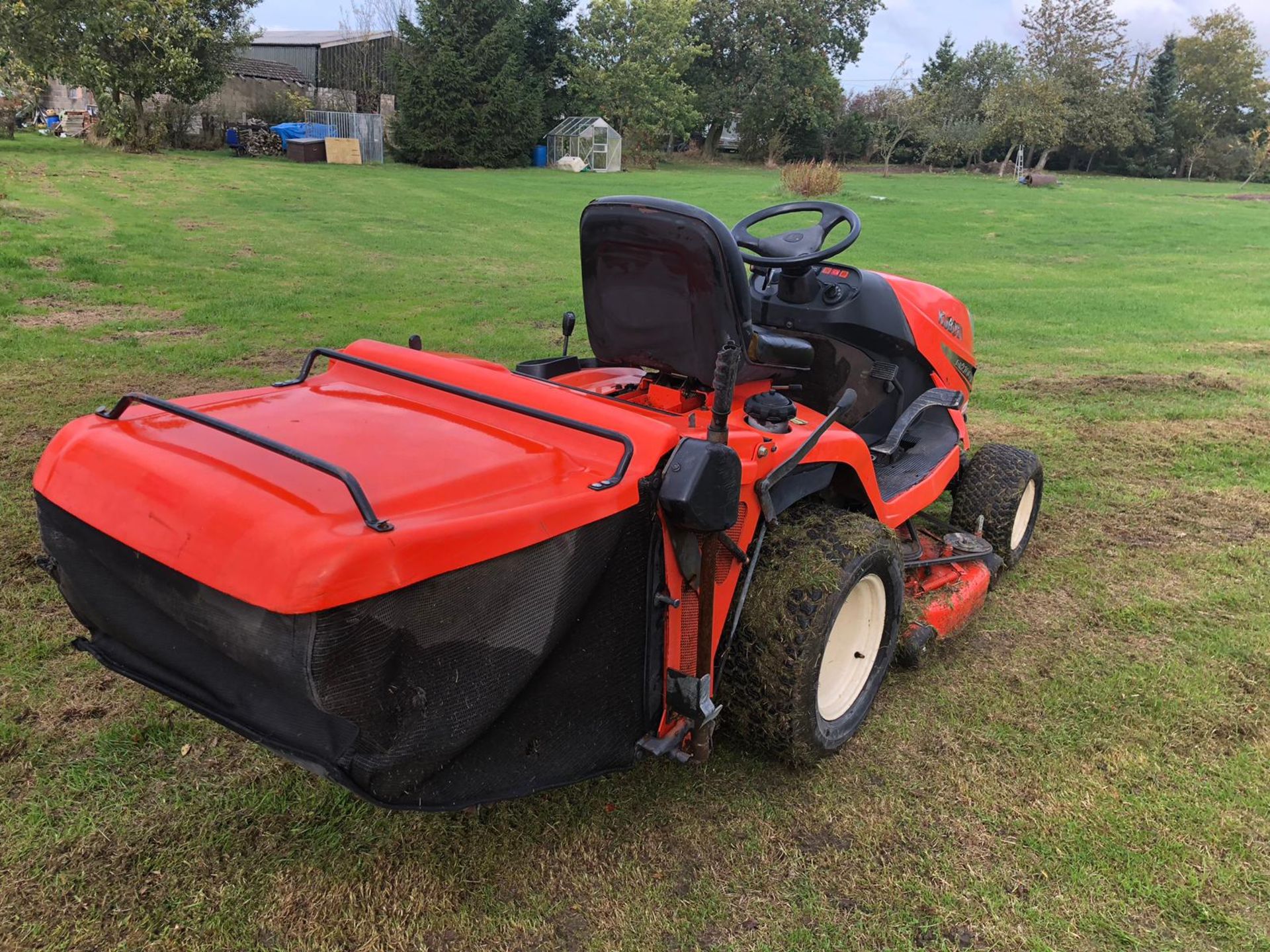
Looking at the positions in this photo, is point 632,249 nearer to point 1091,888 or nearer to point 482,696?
point 482,696

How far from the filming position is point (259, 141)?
1155 inches

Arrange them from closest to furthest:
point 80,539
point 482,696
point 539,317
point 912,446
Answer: point 482,696
point 80,539
point 912,446
point 539,317

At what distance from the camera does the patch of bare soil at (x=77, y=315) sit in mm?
7383

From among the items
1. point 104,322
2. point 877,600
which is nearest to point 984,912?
point 877,600

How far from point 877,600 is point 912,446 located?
1239mm

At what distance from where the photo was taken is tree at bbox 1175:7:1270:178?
50.1 metres

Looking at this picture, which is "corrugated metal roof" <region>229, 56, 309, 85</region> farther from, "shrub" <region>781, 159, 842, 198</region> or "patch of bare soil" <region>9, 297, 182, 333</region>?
"patch of bare soil" <region>9, 297, 182, 333</region>

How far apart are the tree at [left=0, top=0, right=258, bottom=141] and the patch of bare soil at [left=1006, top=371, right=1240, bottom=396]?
25080 millimetres

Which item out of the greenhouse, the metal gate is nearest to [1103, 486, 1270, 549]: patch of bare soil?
the metal gate

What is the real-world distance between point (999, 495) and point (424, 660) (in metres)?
2.90

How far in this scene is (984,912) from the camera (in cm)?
221

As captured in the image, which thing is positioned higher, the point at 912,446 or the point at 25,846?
the point at 912,446

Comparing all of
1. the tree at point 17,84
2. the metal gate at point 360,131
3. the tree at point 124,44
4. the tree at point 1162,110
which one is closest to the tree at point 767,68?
the tree at point 1162,110

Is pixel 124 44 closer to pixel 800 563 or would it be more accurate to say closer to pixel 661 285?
pixel 661 285
